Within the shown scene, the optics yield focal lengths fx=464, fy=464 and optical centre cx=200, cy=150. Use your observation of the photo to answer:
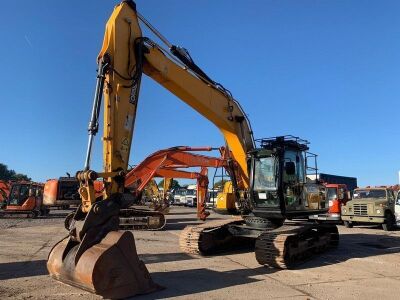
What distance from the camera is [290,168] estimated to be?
11.9m

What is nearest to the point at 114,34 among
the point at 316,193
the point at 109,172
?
the point at 109,172

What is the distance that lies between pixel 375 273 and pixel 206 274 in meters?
3.68

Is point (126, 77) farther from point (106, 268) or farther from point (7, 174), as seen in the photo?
point (7, 174)

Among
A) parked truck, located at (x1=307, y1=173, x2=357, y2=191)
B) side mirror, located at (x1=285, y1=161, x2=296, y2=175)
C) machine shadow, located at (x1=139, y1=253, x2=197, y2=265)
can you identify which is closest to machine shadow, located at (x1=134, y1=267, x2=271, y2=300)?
machine shadow, located at (x1=139, y1=253, x2=197, y2=265)

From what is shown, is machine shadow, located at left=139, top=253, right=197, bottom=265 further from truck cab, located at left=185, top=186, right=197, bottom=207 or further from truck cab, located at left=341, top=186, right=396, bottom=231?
truck cab, located at left=185, top=186, right=197, bottom=207

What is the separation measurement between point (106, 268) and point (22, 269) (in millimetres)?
3673

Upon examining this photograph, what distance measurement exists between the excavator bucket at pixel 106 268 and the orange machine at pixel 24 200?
862 inches

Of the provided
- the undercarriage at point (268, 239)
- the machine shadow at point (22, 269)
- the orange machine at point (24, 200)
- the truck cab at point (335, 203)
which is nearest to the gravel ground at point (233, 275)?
the machine shadow at point (22, 269)

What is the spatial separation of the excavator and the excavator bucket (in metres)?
0.02

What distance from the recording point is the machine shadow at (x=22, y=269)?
9.13 metres

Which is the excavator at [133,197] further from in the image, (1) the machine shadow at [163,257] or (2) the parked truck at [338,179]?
(2) the parked truck at [338,179]

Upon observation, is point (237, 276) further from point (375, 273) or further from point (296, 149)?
point (296, 149)

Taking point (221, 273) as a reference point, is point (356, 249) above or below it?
above

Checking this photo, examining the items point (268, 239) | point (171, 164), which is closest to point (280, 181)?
point (268, 239)
